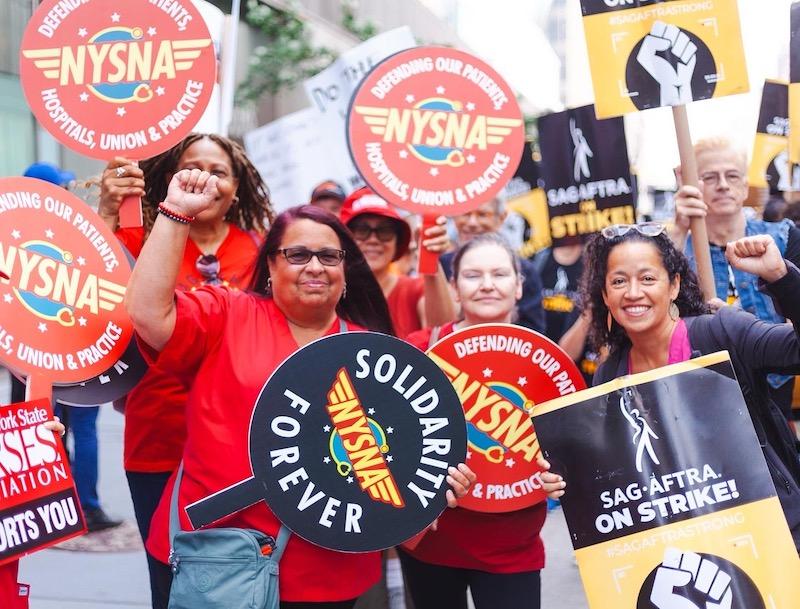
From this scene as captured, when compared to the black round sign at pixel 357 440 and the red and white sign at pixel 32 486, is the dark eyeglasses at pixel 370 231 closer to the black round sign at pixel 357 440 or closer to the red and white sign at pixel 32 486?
the black round sign at pixel 357 440

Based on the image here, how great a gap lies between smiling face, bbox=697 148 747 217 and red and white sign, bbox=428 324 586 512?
1.22 meters

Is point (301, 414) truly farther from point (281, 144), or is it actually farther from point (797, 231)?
point (281, 144)

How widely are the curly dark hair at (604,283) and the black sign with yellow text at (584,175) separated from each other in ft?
7.89

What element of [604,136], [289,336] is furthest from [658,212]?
[289,336]

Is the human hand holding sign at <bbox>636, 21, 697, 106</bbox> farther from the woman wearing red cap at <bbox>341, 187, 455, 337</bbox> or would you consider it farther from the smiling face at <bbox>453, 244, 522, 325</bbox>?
the woman wearing red cap at <bbox>341, 187, 455, 337</bbox>

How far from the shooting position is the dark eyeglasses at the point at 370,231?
169 inches

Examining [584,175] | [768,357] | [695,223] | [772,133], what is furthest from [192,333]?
[772,133]

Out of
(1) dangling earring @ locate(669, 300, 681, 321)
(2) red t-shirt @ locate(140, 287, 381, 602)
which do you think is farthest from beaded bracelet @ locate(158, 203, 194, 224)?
(1) dangling earring @ locate(669, 300, 681, 321)

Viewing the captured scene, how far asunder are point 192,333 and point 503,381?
1027mm

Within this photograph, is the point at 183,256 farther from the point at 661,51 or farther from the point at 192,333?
the point at 661,51

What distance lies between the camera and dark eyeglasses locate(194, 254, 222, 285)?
133 inches

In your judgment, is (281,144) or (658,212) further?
(658,212)

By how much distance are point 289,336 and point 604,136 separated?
3.16 m

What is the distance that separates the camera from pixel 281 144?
705 centimetres
